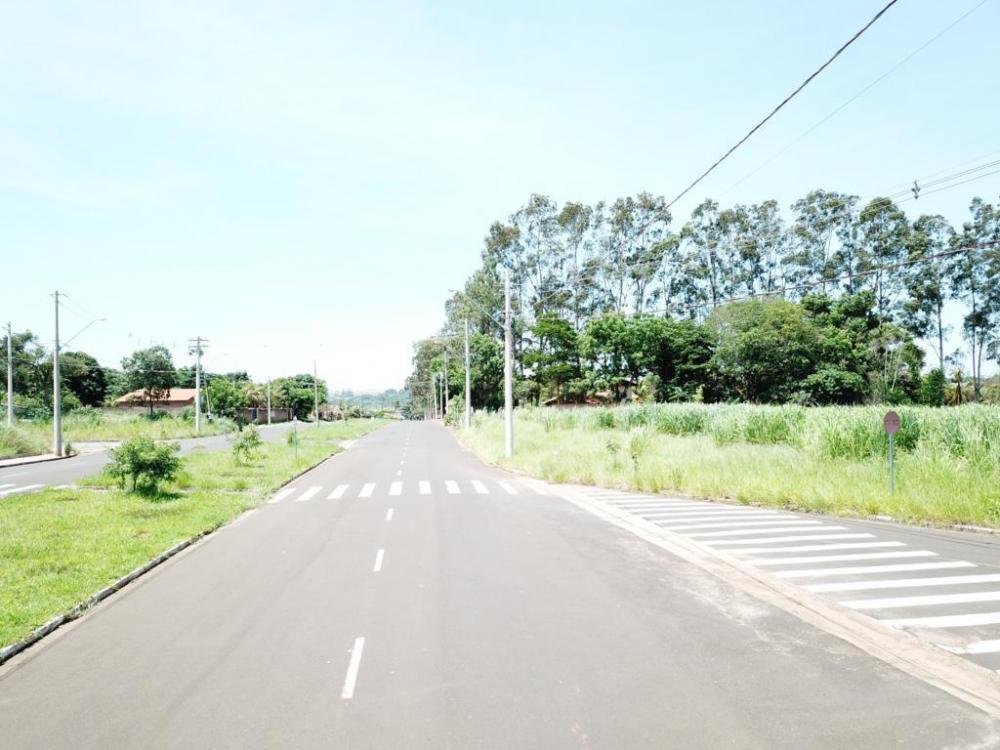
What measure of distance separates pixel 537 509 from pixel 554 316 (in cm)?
5973

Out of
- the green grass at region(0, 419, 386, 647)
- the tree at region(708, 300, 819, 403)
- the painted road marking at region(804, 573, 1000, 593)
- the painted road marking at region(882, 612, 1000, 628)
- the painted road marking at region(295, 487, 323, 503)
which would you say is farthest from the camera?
the tree at region(708, 300, 819, 403)

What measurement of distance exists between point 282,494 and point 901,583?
16414 millimetres

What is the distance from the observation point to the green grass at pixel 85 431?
36.7m

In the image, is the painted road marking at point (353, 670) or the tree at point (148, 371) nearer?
the painted road marking at point (353, 670)

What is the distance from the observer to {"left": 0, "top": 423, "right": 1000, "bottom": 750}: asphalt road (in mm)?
5000

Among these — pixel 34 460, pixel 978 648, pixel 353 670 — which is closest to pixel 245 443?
pixel 34 460

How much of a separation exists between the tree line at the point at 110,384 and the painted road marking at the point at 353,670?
240 ft

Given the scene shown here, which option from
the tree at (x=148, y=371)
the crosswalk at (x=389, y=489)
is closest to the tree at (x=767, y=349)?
the crosswalk at (x=389, y=489)

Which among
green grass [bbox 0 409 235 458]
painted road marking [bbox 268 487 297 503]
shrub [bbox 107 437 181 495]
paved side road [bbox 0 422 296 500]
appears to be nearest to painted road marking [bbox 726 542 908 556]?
painted road marking [bbox 268 487 297 503]

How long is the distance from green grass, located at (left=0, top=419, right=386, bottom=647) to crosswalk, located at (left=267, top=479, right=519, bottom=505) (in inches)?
36.1

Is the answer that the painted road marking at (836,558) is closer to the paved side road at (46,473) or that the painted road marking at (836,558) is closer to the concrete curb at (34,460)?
the paved side road at (46,473)

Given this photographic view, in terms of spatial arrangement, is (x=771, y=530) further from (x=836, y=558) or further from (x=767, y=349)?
(x=767, y=349)

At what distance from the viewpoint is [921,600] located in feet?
27.9

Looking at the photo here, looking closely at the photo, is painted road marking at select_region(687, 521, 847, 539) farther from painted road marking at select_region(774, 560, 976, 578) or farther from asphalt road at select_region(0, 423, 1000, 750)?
painted road marking at select_region(774, 560, 976, 578)
